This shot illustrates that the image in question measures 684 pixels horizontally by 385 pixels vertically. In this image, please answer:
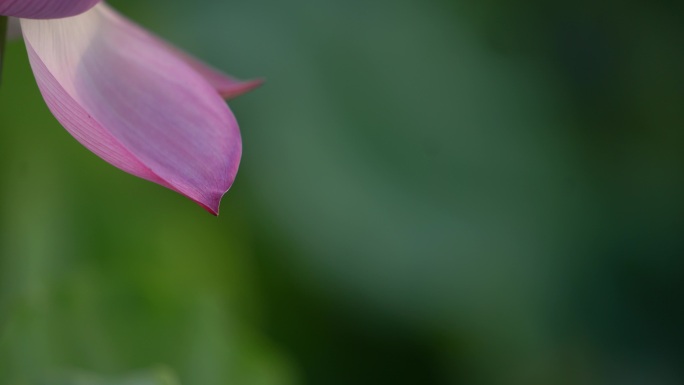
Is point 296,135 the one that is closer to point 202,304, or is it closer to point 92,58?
point 202,304

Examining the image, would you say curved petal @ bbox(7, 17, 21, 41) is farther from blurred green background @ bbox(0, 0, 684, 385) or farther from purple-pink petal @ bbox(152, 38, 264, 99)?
blurred green background @ bbox(0, 0, 684, 385)

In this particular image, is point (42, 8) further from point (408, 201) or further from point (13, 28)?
point (408, 201)

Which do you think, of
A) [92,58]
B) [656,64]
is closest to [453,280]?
[656,64]

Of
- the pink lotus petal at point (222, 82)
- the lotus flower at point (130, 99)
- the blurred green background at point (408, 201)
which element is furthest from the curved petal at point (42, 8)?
the blurred green background at point (408, 201)

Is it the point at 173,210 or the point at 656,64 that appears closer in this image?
the point at 173,210

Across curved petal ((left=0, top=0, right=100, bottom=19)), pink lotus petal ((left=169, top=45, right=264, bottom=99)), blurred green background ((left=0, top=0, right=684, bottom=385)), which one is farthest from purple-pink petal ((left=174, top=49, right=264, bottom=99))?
blurred green background ((left=0, top=0, right=684, bottom=385))

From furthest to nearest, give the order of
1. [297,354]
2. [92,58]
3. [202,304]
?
1. [297,354]
2. [202,304]
3. [92,58]

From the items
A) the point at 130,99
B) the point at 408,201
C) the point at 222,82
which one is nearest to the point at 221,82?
the point at 222,82
